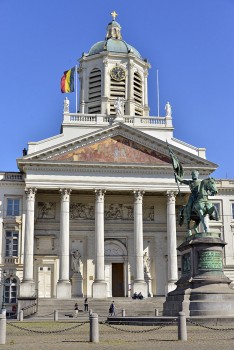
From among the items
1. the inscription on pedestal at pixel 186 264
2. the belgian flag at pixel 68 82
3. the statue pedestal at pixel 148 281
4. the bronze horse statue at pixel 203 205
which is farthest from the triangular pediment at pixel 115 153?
the inscription on pedestal at pixel 186 264

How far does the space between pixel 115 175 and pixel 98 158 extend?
81.8 inches

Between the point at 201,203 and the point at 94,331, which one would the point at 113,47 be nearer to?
the point at 201,203

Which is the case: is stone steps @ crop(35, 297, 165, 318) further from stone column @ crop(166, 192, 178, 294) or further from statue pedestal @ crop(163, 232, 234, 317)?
statue pedestal @ crop(163, 232, 234, 317)

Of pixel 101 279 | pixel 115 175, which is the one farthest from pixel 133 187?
pixel 101 279

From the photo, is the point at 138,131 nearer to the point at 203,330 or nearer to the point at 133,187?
the point at 133,187

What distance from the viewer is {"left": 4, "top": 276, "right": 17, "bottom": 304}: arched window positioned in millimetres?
49375

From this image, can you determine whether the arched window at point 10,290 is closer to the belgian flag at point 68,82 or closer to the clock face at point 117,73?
the belgian flag at point 68,82

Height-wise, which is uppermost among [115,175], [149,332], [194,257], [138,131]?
[138,131]

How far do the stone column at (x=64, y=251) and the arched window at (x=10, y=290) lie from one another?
5.11m

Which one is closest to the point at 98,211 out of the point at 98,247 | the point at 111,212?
the point at 98,247

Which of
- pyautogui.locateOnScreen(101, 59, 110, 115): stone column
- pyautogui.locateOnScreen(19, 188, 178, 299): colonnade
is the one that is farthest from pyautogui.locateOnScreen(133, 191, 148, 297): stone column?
pyautogui.locateOnScreen(101, 59, 110, 115): stone column

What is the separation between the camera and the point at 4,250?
163 feet

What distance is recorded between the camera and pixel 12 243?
5019 centimetres

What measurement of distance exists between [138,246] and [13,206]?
11.7 m
